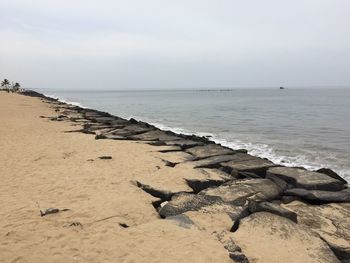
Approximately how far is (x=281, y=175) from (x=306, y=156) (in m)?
6.48

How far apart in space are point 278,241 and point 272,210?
901mm

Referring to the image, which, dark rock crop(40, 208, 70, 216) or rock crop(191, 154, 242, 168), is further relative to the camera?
rock crop(191, 154, 242, 168)

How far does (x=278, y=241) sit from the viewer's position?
514cm

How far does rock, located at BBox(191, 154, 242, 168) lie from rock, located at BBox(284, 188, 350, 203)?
7.97 ft

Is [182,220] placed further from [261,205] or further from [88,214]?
[88,214]

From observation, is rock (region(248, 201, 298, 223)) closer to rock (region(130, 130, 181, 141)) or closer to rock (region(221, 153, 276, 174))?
rock (region(221, 153, 276, 174))

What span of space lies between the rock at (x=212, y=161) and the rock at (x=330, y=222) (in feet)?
9.28

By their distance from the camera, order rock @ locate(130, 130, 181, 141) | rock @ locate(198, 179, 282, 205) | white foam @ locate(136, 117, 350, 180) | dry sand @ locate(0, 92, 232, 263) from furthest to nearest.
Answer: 1. rock @ locate(130, 130, 181, 141)
2. white foam @ locate(136, 117, 350, 180)
3. rock @ locate(198, 179, 282, 205)
4. dry sand @ locate(0, 92, 232, 263)

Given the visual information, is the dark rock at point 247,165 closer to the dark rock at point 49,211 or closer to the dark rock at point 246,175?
the dark rock at point 246,175

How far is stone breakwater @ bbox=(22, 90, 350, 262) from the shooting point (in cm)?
512

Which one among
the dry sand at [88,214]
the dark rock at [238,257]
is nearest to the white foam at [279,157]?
the dry sand at [88,214]

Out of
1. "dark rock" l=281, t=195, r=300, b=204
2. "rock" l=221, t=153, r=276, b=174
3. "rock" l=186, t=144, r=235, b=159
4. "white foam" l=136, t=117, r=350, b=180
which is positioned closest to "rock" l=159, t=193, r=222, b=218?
"dark rock" l=281, t=195, r=300, b=204

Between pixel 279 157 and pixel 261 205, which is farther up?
pixel 261 205

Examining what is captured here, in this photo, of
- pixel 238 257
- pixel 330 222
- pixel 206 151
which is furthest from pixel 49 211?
pixel 206 151
